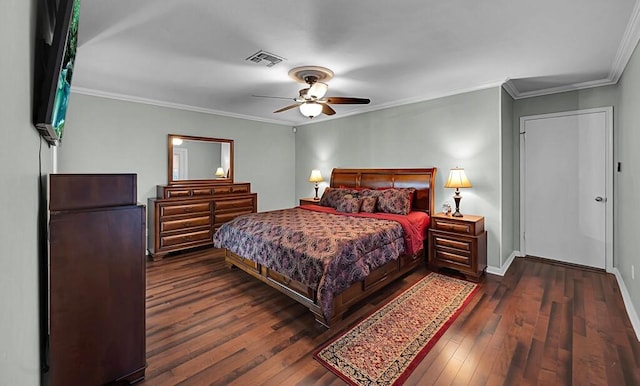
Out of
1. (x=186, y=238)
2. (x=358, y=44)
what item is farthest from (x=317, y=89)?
(x=186, y=238)

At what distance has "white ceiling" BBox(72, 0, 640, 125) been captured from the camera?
210cm

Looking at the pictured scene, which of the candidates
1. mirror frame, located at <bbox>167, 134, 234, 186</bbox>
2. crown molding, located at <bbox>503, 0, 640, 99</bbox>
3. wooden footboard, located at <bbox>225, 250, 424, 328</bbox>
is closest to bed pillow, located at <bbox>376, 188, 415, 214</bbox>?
wooden footboard, located at <bbox>225, 250, 424, 328</bbox>

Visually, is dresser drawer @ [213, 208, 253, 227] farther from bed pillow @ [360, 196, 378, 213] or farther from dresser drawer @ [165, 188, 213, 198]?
bed pillow @ [360, 196, 378, 213]

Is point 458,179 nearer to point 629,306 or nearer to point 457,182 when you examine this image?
point 457,182

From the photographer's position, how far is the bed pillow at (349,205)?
4.21 m

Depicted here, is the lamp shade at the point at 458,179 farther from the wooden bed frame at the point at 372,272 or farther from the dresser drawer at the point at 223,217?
the dresser drawer at the point at 223,217

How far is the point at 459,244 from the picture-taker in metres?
3.63

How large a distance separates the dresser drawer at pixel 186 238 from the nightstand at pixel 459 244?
3624 mm

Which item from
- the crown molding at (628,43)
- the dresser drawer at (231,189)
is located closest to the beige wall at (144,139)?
the dresser drawer at (231,189)

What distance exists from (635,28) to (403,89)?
2.22 meters

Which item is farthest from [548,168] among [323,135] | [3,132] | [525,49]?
[3,132]

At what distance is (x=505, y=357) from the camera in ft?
6.90

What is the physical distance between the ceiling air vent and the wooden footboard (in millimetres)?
2258

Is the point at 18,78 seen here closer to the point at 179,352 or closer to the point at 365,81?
the point at 179,352
